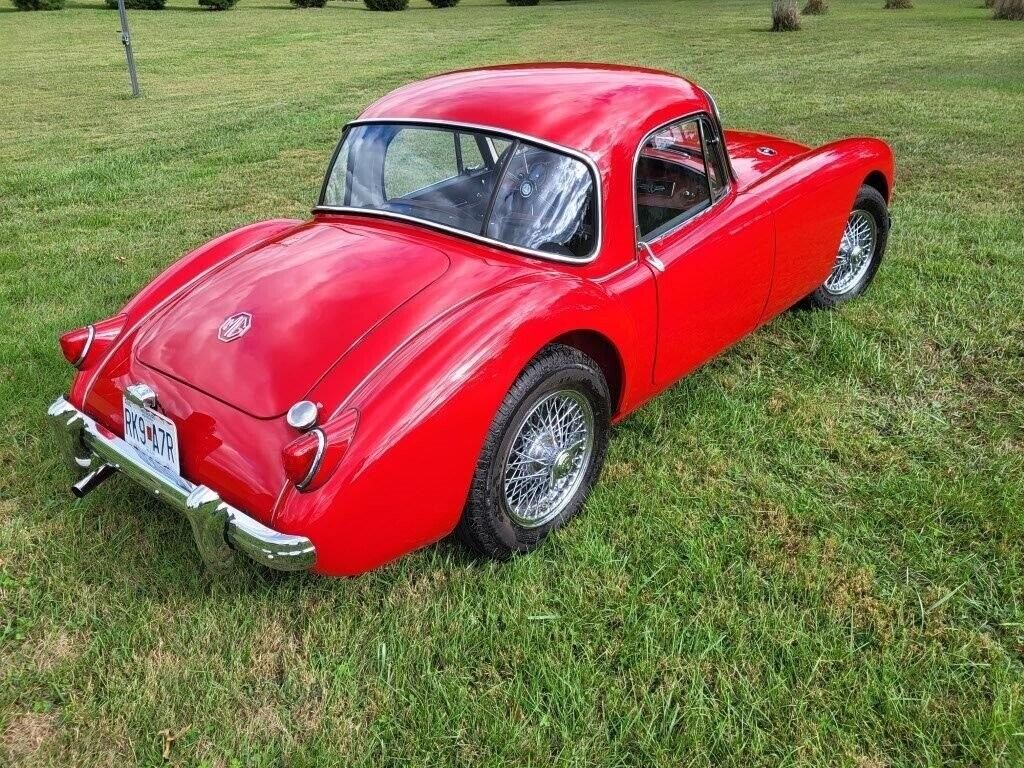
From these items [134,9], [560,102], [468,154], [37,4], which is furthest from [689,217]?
[134,9]

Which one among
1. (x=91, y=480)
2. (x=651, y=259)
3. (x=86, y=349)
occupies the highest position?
(x=651, y=259)

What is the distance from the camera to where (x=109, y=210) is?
6551 millimetres

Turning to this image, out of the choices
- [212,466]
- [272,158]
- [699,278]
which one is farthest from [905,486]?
[272,158]

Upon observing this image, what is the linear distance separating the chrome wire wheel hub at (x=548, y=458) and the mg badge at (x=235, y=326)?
96 centimetres

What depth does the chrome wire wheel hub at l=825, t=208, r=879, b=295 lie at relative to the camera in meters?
4.22

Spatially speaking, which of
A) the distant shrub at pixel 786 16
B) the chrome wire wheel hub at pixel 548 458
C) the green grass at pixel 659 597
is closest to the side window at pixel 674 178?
the chrome wire wheel hub at pixel 548 458

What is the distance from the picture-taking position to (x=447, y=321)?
238cm

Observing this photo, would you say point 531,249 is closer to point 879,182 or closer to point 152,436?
point 152,436

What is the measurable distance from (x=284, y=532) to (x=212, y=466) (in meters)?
0.37

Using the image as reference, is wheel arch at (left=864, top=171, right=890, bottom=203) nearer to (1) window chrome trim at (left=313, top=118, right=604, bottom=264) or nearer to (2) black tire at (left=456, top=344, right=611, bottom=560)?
(1) window chrome trim at (left=313, top=118, right=604, bottom=264)

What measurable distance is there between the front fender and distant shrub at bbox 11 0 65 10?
104 ft

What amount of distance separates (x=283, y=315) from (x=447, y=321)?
567 millimetres

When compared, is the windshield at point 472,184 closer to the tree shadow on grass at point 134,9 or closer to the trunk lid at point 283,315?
the trunk lid at point 283,315

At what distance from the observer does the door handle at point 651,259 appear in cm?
288
